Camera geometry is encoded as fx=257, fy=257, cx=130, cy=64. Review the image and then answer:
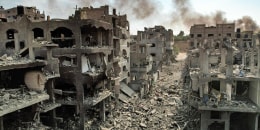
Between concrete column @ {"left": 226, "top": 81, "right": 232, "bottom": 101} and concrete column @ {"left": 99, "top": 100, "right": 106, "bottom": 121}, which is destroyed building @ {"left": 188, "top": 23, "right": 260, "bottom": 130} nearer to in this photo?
concrete column @ {"left": 226, "top": 81, "right": 232, "bottom": 101}

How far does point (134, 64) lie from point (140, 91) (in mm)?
6054

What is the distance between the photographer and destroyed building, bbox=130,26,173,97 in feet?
114

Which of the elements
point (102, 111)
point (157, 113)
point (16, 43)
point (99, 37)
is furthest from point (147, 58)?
point (16, 43)

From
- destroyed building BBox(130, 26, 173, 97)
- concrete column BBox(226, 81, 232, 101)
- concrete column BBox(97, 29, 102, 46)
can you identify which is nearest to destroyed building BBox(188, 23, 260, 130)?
concrete column BBox(226, 81, 232, 101)

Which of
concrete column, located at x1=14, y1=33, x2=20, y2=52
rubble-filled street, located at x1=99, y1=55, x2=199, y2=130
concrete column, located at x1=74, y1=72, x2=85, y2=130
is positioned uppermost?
concrete column, located at x1=14, y1=33, x2=20, y2=52

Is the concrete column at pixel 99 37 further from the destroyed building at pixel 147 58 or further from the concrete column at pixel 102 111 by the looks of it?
the destroyed building at pixel 147 58

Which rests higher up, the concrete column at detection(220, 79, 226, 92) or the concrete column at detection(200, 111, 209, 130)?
the concrete column at detection(220, 79, 226, 92)

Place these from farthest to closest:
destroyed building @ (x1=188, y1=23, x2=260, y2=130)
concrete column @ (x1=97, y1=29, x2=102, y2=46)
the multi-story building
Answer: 1. the multi-story building
2. concrete column @ (x1=97, y1=29, x2=102, y2=46)
3. destroyed building @ (x1=188, y1=23, x2=260, y2=130)

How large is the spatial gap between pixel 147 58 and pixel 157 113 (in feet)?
43.5

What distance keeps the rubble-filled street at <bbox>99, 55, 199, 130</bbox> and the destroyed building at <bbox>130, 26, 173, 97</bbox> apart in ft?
7.05

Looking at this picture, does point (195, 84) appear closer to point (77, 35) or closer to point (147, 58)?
point (77, 35)

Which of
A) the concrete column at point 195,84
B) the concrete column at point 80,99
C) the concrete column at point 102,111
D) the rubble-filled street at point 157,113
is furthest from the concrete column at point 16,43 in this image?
the concrete column at point 195,84

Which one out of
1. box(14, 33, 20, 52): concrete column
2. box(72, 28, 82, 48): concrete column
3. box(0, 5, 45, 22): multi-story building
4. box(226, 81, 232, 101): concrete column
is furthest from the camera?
box(0, 5, 45, 22): multi-story building

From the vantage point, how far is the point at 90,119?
25062 mm
